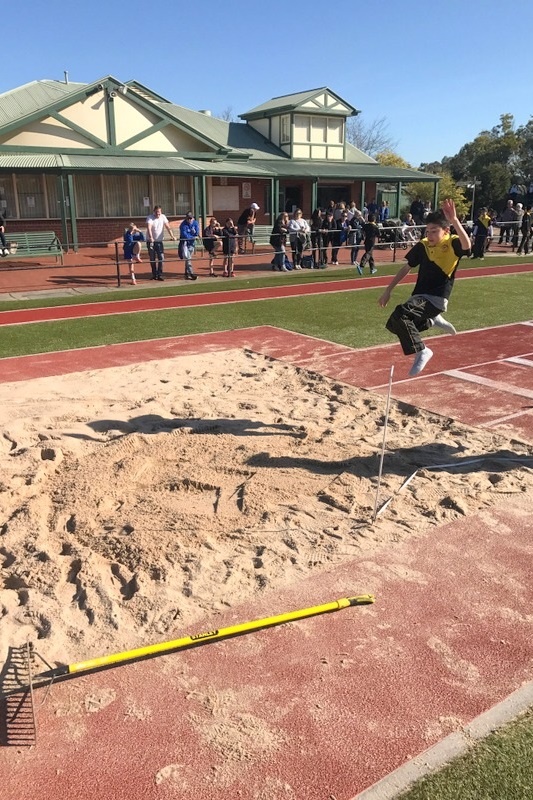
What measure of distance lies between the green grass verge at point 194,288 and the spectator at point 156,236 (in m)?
1.05

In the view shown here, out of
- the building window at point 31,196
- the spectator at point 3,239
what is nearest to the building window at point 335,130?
the building window at point 31,196

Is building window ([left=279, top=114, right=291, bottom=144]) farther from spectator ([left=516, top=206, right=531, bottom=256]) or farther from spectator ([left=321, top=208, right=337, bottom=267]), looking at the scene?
spectator ([left=516, top=206, right=531, bottom=256])

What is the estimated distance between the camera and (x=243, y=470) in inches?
230

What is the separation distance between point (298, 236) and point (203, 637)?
1938 cm

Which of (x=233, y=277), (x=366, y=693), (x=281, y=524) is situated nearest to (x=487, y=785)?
(x=366, y=693)

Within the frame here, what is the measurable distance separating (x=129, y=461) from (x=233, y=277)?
15161mm

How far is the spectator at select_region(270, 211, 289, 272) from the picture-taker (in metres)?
21.2

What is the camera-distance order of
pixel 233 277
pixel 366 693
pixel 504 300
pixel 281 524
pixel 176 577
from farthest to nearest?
1. pixel 233 277
2. pixel 504 300
3. pixel 281 524
4. pixel 176 577
5. pixel 366 693

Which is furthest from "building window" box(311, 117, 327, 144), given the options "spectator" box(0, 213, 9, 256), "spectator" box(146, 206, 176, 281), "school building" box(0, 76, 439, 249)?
"spectator" box(0, 213, 9, 256)

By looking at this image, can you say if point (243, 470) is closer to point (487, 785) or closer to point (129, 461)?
point (129, 461)

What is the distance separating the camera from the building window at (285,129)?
33.6m

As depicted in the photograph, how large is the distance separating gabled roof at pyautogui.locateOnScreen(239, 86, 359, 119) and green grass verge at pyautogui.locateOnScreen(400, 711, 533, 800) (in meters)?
33.3

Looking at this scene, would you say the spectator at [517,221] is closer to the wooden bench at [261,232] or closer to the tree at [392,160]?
the wooden bench at [261,232]

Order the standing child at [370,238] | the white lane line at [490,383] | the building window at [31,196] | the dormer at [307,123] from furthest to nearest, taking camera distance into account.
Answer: the dormer at [307,123] < the building window at [31,196] < the standing child at [370,238] < the white lane line at [490,383]
